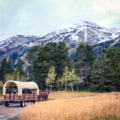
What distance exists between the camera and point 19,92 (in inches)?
889

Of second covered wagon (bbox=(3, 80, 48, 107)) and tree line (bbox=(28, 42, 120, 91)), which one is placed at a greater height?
tree line (bbox=(28, 42, 120, 91))

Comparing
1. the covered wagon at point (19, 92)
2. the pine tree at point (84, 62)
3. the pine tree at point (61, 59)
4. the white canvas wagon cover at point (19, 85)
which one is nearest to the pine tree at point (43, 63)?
the pine tree at point (61, 59)

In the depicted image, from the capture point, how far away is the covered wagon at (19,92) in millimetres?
22406

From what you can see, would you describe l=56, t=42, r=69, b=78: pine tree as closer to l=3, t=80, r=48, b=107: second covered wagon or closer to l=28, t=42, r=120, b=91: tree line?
l=28, t=42, r=120, b=91: tree line

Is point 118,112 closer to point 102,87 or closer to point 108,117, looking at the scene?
point 108,117

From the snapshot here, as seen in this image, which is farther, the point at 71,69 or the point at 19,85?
the point at 71,69

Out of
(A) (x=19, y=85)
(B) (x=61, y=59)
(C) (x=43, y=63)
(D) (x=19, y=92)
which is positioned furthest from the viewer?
(B) (x=61, y=59)

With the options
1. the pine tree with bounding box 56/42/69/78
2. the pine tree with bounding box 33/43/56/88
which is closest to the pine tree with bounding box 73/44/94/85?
the pine tree with bounding box 56/42/69/78

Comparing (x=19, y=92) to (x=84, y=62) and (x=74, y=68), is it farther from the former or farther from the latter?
(x=84, y=62)

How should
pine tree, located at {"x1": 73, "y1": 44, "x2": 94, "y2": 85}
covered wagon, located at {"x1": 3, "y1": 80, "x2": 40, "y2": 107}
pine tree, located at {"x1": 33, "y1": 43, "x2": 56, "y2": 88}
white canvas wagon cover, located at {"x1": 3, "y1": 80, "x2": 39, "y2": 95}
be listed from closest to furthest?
covered wagon, located at {"x1": 3, "y1": 80, "x2": 40, "y2": 107} → white canvas wagon cover, located at {"x1": 3, "y1": 80, "x2": 39, "y2": 95} → pine tree, located at {"x1": 33, "y1": 43, "x2": 56, "y2": 88} → pine tree, located at {"x1": 73, "y1": 44, "x2": 94, "y2": 85}

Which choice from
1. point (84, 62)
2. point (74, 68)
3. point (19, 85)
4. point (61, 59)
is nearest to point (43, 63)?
point (61, 59)

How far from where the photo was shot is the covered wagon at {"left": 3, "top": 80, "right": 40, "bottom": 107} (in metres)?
22.4

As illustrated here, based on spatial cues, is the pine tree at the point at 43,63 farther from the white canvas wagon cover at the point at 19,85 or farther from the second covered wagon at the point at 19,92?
the white canvas wagon cover at the point at 19,85

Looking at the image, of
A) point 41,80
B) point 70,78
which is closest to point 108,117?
point 70,78
